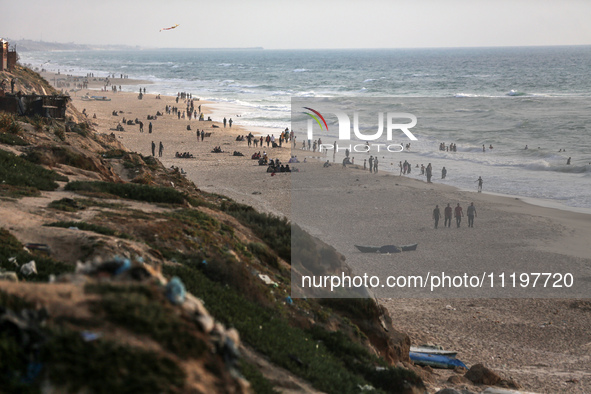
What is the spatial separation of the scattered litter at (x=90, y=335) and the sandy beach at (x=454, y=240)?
9.37 meters

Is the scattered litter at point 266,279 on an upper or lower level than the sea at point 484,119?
lower

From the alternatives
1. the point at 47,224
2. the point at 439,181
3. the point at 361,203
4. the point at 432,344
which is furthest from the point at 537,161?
the point at 47,224

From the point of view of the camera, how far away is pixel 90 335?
3.65 meters

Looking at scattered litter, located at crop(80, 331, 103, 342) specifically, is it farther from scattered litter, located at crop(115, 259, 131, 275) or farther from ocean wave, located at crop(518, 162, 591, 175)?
ocean wave, located at crop(518, 162, 591, 175)

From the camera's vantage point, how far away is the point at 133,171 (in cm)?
1925

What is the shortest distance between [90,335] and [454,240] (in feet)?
70.1

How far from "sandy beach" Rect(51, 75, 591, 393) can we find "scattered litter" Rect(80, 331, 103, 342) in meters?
9.37

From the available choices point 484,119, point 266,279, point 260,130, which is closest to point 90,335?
point 266,279

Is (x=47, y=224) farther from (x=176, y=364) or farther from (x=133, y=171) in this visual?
(x=133, y=171)

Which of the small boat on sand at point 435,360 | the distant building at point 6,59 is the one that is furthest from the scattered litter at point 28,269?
the distant building at point 6,59

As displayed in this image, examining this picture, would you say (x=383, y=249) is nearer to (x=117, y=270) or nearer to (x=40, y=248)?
(x=40, y=248)

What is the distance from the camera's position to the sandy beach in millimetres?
14164

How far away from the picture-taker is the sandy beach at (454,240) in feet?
46.5

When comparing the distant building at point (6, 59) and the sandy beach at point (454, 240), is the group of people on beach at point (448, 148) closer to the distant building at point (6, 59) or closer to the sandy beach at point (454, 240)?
the sandy beach at point (454, 240)
